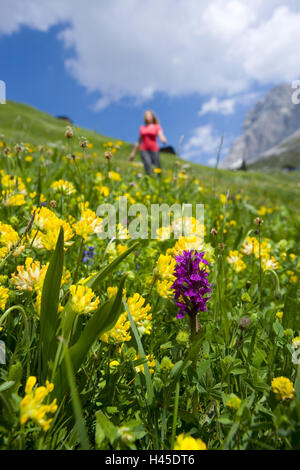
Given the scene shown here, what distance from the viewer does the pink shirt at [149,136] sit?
860 centimetres

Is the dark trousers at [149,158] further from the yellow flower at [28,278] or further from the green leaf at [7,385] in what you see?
the green leaf at [7,385]

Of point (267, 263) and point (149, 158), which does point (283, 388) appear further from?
point (149, 158)

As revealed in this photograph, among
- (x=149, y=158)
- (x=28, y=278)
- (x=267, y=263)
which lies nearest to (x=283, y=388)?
(x=28, y=278)

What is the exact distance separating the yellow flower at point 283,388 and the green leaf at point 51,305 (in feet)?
2.42

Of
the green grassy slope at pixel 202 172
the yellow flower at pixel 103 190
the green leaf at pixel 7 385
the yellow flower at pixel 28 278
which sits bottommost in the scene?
the green leaf at pixel 7 385

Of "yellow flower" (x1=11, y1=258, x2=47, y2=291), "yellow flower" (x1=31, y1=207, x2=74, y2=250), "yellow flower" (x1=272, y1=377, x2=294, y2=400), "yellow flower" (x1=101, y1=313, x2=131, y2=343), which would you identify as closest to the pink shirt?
"yellow flower" (x1=31, y1=207, x2=74, y2=250)

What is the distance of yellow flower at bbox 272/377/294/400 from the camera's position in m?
0.96

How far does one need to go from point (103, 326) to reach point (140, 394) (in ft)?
1.10

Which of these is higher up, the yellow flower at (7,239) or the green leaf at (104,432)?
the yellow flower at (7,239)

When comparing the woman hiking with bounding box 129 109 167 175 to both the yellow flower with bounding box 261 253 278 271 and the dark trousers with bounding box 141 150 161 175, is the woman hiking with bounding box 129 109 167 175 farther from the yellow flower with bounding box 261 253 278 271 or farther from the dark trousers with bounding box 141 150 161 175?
the yellow flower with bounding box 261 253 278 271

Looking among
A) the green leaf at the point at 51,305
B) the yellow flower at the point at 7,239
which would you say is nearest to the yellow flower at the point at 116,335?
the green leaf at the point at 51,305

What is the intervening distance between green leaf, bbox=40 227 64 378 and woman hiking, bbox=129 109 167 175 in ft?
24.7

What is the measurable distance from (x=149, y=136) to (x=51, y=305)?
8.25m
